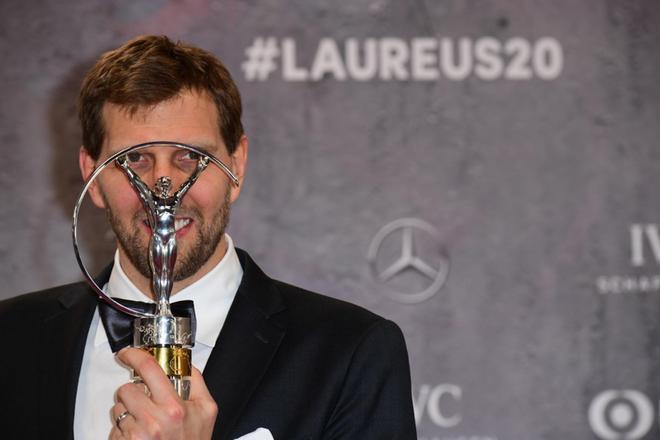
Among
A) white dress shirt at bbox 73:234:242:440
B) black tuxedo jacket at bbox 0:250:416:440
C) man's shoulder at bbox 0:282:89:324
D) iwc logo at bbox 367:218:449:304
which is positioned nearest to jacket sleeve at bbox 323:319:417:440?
black tuxedo jacket at bbox 0:250:416:440

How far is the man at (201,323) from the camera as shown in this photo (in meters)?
1.93

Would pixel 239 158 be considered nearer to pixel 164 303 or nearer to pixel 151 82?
pixel 151 82

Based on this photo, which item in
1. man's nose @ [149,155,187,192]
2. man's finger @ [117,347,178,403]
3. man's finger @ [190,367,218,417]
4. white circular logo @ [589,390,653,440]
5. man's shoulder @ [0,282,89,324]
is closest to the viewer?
man's finger @ [117,347,178,403]

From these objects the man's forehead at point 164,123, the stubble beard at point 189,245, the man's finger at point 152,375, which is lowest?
the man's finger at point 152,375

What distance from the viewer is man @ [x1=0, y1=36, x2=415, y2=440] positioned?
76.0 inches

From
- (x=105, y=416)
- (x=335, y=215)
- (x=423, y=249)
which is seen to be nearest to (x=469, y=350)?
(x=423, y=249)

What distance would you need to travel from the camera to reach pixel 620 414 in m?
3.02

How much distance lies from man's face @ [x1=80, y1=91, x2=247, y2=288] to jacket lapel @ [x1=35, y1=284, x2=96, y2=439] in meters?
0.16

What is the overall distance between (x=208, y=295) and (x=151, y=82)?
1.40 ft

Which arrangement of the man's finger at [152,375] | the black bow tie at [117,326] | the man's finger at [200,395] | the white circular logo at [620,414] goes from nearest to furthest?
the man's finger at [152,375]
the man's finger at [200,395]
the black bow tie at [117,326]
the white circular logo at [620,414]

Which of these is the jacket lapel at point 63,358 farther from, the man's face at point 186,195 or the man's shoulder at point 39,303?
the man's face at point 186,195

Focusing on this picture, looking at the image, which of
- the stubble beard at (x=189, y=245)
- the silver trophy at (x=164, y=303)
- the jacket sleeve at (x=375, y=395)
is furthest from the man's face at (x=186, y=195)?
the silver trophy at (x=164, y=303)

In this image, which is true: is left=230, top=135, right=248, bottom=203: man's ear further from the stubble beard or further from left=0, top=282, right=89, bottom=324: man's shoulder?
left=0, top=282, right=89, bottom=324: man's shoulder

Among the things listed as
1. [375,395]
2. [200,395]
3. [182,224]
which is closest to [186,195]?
[182,224]
